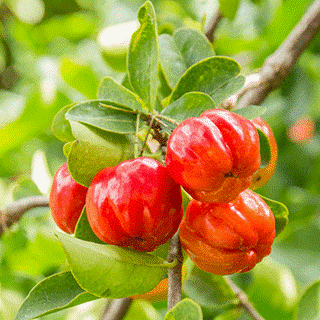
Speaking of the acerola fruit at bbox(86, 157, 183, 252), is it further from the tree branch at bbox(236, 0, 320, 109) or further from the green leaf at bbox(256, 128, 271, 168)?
the tree branch at bbox(236, 0, 320, 109)

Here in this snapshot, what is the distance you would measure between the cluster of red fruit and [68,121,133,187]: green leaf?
0.03 metres

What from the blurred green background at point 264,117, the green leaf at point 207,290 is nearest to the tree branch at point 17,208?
the blurred green background at point 264,117

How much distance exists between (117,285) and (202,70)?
358 millimetres

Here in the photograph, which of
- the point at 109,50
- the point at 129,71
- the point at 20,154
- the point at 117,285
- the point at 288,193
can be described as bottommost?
the point at 20,154

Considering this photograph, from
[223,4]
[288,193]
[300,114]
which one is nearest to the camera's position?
[223,4]

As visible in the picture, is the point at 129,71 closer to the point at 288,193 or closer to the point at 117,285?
the point at 117,285

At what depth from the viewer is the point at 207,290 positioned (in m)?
0.95

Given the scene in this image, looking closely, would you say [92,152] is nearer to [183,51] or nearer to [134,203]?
[134,203]

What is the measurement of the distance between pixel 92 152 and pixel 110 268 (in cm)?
17

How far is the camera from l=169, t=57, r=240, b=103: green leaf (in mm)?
681

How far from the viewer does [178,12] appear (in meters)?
1.81

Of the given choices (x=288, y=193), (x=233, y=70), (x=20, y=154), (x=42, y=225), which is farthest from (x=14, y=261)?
(x=233, y=70)

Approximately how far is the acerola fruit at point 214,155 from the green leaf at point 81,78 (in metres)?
1.04

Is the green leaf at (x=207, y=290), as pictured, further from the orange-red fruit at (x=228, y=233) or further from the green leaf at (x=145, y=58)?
the green leaf at (x=145, y=58)
